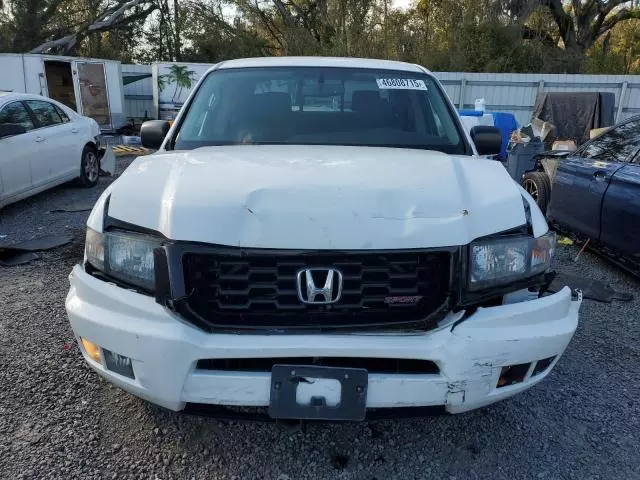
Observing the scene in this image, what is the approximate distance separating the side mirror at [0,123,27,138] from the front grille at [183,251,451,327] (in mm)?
5814

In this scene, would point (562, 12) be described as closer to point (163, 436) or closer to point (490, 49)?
point (490, 49)

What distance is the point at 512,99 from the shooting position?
50.1ft

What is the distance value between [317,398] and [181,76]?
15278mm

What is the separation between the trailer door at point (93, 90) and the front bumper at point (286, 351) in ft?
51.0

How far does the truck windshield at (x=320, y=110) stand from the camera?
3133 millimetres

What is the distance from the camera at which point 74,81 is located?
15.5 m

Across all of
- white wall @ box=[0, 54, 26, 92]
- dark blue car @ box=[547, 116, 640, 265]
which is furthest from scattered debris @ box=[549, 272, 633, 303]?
white wall @ box=[0, 54, 26, 92]

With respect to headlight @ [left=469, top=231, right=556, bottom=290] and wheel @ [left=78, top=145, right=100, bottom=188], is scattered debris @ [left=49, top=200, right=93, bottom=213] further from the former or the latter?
headlight @ [left=469, top=231, right=556, bottom=290]

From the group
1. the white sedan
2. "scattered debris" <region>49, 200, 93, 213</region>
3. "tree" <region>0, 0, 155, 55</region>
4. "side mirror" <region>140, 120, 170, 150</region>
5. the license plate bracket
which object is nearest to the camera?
the license plate bracket

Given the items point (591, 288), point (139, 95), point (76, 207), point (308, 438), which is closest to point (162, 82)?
point (139, 95)

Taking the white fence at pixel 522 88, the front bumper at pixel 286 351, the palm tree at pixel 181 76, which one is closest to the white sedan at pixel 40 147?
the front bumper at pixel 286 351

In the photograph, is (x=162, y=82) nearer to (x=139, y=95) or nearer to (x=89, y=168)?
(x=139, y=95)

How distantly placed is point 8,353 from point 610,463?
3379 mm

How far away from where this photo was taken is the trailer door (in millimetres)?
15570
